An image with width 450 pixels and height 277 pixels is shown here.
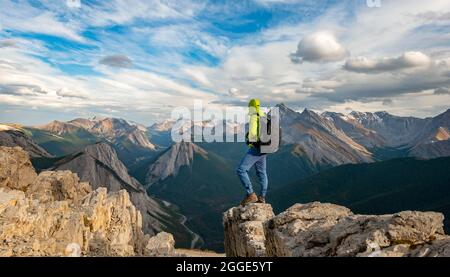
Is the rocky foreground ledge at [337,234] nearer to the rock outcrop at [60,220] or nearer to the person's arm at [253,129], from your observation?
the person's arm at [253,129]

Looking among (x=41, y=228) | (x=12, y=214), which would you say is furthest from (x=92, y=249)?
(x=12, y=214)

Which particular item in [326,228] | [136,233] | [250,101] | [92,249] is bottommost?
[136,233]

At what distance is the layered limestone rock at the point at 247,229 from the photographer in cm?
2292

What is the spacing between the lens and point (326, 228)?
17.0m

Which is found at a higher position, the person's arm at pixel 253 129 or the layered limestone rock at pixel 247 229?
the person's arm at pixel 253 129

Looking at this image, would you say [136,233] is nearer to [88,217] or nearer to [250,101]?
[88,217]

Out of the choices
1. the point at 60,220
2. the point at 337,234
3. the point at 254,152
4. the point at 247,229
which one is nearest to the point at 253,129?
the point at 254,152

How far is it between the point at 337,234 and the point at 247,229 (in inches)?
358

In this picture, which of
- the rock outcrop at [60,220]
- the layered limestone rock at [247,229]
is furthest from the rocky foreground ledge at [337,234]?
the rock outcrop at [60,220]

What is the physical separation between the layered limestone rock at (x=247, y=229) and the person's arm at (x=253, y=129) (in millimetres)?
5530

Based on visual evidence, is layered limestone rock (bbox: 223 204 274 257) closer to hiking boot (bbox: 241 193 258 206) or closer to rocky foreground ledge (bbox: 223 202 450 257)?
rocky foreground ledge (bbox: 223 202 450 257)

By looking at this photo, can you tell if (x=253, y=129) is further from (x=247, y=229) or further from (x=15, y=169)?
(x=15, y=169)

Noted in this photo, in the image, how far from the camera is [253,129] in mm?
21672
